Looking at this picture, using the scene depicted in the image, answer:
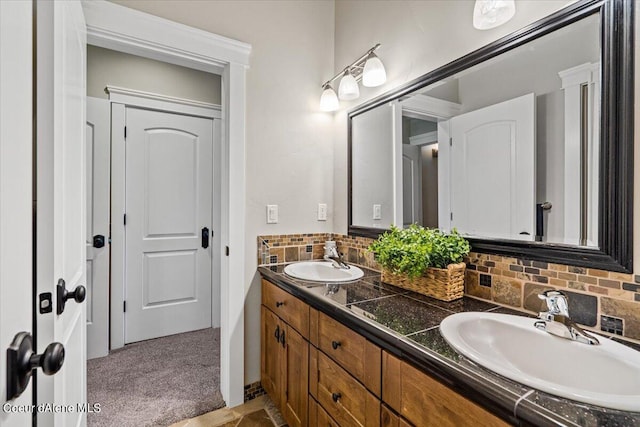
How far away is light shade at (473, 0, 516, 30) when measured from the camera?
114 cm

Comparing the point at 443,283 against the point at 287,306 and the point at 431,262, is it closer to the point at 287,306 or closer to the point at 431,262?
the point at 431,262

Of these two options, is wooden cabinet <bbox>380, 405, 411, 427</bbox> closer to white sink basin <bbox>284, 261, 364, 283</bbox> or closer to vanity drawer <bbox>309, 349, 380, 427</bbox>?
vanity drawer <bbox>309, 349, 380, 427</bbox>

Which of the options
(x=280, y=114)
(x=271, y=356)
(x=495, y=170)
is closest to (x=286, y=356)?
(x=271, y=356)

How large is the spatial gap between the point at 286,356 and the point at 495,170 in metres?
1.32

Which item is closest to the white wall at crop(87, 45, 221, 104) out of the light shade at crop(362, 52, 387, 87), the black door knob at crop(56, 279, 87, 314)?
the light shade at crop(362, 52, 387, 87)

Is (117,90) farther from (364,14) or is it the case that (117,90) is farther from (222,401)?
(222,401)

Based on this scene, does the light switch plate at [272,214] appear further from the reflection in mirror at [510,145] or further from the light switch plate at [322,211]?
the reflection in mirror at [510,145]

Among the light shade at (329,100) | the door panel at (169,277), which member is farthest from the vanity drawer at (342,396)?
the door panel at (169,277)

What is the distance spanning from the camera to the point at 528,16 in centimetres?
116

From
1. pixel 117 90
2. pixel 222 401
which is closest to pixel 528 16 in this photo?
pixel 222 401

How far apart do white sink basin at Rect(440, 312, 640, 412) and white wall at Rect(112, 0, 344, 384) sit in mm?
1292

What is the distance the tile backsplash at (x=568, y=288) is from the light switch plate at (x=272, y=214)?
3.80 feet

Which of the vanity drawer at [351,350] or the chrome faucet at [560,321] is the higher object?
the chrome faucet at [560,321]

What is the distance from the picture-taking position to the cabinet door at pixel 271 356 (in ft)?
5.66
